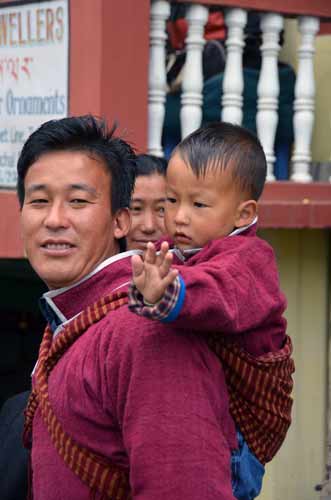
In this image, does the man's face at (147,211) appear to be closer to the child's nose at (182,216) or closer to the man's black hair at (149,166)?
Answer: the man's black hair at (149,166)

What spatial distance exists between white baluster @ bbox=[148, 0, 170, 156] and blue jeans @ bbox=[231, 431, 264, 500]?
2.70 m

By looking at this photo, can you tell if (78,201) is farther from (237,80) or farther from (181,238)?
(237,80)

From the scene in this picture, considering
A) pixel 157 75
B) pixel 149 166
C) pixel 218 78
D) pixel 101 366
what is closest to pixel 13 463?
pixel 101 366

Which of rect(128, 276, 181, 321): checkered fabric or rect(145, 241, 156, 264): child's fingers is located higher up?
rect(145, 241, 156, 264): child's fingers

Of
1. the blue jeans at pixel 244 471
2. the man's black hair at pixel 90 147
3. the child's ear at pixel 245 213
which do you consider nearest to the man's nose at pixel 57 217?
the man's black hair at pixel 90 147

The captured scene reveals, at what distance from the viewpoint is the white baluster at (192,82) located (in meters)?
4.77

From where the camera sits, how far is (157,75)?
4.70 m

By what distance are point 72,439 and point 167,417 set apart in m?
0.23

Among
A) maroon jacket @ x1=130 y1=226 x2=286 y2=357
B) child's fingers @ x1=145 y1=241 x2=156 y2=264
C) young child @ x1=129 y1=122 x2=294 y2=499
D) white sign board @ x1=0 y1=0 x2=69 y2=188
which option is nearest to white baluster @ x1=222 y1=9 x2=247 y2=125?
white sign board @ x1=0 y1=0 x2=69 y2=188

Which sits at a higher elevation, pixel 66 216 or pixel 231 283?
pixel 66 216

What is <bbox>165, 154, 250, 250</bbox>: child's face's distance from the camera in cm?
230

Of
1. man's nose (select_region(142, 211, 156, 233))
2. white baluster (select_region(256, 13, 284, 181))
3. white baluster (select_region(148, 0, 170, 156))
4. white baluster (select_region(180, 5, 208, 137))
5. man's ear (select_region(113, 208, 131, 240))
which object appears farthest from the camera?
white baluster (select_region(256, 13, 284, 181))

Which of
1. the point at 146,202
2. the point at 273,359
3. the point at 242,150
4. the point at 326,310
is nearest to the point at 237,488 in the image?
the point at 273,359

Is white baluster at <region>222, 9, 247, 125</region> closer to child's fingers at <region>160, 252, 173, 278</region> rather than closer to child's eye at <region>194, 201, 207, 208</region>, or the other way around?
child's eye at <region>194, 201, 207, 208</region>
